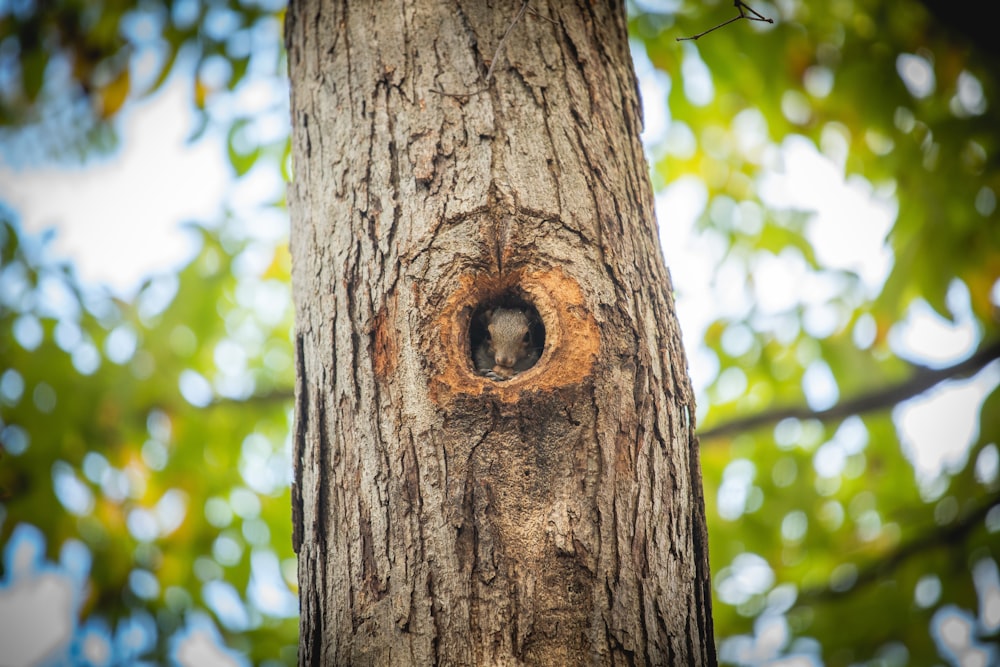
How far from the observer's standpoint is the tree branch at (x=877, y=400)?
3004mm

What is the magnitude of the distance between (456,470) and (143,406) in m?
Result: 2.77

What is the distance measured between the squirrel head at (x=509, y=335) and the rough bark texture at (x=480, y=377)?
0.11 ft

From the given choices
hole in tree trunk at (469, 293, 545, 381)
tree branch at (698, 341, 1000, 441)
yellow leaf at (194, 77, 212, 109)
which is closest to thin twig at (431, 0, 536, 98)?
hole in tree trunk at (469, 293, 545, 381)

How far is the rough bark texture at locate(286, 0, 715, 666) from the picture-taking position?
1.11m

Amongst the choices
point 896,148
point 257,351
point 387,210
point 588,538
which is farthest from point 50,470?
point 896,148

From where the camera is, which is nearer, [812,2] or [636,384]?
[636,384]

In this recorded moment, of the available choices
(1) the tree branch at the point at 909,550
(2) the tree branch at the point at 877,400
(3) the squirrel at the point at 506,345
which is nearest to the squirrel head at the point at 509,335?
(3) the squirrel at the point at 506,345

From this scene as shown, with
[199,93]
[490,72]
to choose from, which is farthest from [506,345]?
[199,93]

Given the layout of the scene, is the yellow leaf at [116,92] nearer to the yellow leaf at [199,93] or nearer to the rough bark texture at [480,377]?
the yellow leaf at [199,93]

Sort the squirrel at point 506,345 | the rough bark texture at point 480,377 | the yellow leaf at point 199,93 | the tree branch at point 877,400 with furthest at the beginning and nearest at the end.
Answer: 1. the tree branch at point 877,400
2. the yellow leaf at point 199,93
3. the squirrel at point 506,345
4. the rough bark texture at point 480,377

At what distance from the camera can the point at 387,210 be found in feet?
4.27

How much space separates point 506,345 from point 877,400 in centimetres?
250

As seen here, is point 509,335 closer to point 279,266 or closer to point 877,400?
point 877,400

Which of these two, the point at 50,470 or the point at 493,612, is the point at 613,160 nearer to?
the point at 493,612
